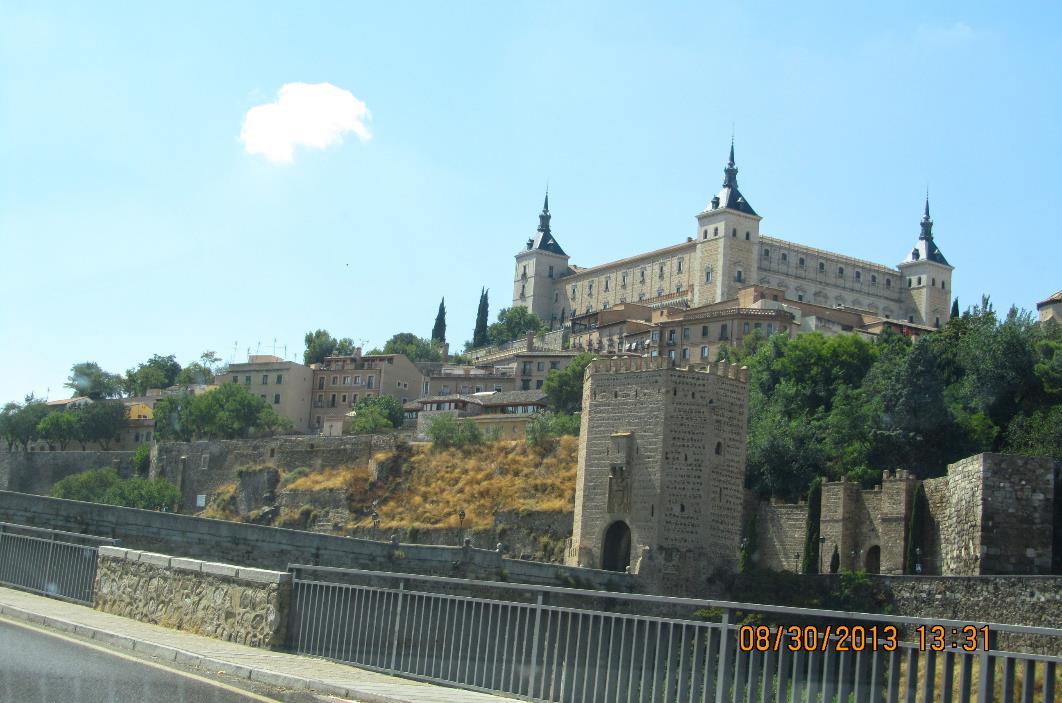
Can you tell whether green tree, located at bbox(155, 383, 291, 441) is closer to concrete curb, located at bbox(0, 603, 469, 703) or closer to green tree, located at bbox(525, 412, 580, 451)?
green tree, located at bbox(525, 412, 580, 451)

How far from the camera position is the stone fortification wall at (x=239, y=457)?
74.6m

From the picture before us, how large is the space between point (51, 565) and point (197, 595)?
460 cm

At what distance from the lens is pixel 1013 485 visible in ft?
125

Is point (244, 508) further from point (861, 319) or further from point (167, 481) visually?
point (861, 319)

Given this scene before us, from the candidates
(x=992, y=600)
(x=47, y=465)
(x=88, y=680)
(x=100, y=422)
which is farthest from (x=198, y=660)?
(x=100, y=422)

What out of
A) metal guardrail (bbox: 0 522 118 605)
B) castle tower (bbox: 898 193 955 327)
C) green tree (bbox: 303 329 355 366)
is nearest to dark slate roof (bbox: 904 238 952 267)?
castle tower (bbox: 898 193 955 327)

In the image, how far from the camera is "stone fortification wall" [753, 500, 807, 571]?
168 ft

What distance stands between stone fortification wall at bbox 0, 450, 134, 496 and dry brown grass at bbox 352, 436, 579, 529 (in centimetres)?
2546

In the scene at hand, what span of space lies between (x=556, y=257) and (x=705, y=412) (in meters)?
105

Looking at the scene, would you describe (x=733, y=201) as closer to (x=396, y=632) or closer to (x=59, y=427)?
(x=59, y=427)

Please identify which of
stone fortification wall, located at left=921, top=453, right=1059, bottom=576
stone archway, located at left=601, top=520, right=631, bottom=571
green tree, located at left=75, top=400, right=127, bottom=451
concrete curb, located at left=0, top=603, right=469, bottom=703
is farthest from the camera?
green tree, located at left=75, top=400, right=127, bottom=451

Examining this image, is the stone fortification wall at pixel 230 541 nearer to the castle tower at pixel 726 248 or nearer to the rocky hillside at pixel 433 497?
the rocky hillside at pixel 433 497

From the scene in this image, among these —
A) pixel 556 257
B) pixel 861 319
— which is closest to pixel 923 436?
pixel 861 319

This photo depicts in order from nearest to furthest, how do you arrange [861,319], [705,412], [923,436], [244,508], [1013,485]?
1. [1013,485]
2. [705,412]
3. [923,436]
4. [244,508]
5. [861,319]
